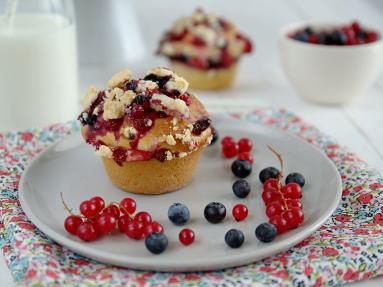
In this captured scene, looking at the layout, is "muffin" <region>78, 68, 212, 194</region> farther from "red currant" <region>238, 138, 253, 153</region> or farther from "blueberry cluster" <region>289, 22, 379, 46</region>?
"blueberry cluster" <region>289, 22, 379, 46</region>

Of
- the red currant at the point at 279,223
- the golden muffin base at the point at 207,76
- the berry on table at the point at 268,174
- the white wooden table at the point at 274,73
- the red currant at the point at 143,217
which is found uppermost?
the red currant at the point at 279,223

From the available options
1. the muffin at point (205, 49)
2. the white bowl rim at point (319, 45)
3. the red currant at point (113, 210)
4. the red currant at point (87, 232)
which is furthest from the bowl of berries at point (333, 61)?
the red currant at point (87, 232)

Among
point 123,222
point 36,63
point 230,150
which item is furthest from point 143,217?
point 36,63

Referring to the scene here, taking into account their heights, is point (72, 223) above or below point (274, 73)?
above

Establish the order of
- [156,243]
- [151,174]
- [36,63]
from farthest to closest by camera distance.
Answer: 1. [36,63]
2. [151,174]
3. [156,243]

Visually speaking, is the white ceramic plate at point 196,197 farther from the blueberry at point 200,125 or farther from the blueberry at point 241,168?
the blueberry at point 200,125

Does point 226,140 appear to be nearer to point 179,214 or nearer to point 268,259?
point 179,214
